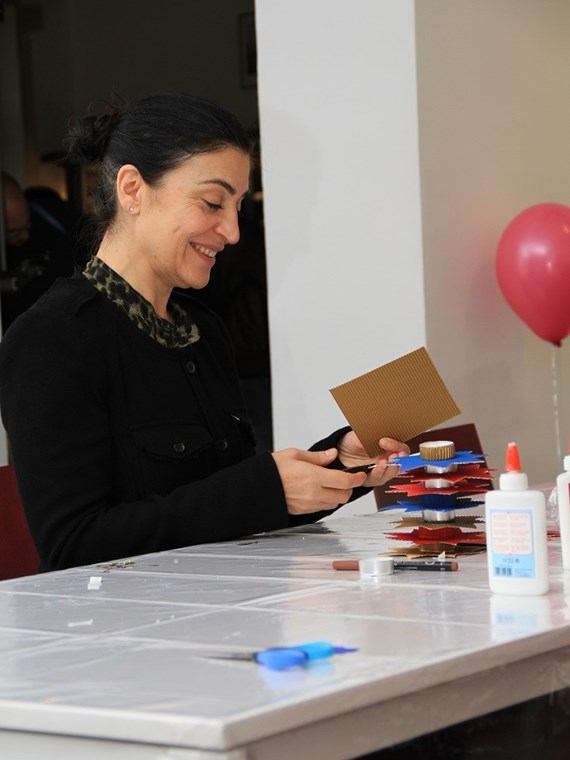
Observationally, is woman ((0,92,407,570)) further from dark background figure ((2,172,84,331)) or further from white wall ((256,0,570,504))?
dark background figure ((2,172,84,331))

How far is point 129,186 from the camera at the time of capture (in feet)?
7.41

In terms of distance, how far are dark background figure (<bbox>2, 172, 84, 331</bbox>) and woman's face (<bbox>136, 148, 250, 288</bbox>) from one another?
3.19m

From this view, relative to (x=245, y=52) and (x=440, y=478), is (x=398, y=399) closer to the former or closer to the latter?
(x=440, y=478)

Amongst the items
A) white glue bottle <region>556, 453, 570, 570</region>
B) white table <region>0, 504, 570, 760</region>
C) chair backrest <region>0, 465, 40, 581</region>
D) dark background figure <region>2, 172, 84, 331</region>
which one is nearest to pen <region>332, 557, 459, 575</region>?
white table <region>0, 504, 570, 760</region>

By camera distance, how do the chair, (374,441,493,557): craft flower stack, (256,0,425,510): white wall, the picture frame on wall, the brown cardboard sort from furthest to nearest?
1. the picture frame on wall
2. (256,0,425,510): white wall
3. the chair
4. the brown cardboard
5. (374,441,493,557): craft flower stack

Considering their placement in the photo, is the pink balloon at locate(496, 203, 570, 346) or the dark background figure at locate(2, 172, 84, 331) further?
the dark background figure at locate(2, 172, 84, 331)

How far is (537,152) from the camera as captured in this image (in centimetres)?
442

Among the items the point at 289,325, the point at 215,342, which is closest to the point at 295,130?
Result: the point at 289,325

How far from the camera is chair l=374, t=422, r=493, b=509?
2.68 metres

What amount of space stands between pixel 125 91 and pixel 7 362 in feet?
15.7

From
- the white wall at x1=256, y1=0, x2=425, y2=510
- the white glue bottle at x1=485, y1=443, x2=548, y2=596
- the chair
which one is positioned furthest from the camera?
the white wall at x1=256, y1=0, x2=425, y2=510

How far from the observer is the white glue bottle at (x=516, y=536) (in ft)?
4.59

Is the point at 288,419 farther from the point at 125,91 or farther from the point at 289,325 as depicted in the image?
the point at 125,91

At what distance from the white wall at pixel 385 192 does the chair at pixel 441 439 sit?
76 cm
